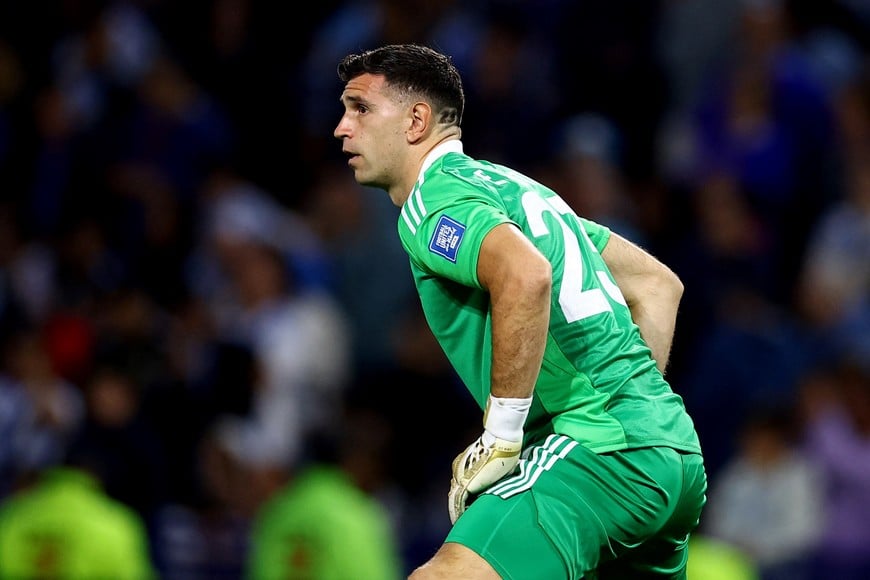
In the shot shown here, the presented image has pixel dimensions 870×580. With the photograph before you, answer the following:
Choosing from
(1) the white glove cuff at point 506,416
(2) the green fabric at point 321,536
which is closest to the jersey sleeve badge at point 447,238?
(1) the white glove cuff at point 506,416

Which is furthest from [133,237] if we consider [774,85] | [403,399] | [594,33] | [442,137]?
[442,137]

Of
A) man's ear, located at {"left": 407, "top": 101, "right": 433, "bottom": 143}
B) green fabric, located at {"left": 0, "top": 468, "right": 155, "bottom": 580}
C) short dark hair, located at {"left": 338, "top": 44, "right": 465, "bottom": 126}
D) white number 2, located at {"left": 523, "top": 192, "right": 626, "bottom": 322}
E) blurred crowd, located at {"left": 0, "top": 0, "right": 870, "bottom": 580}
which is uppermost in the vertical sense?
short dark hair, located at {"left": 338, "top": 44, "right": 465, "bottom": 126}

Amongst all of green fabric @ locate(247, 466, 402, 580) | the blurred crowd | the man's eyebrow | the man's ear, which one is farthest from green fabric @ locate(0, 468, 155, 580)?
the man's ear

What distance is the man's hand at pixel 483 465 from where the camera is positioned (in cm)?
459

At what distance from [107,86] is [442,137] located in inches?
310

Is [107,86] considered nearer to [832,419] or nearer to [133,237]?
[133,237]

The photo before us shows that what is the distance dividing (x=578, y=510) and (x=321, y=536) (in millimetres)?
4604

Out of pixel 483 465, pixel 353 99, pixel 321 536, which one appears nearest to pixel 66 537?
pixel 321 536

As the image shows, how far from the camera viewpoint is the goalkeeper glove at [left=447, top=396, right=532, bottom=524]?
4.56 meters

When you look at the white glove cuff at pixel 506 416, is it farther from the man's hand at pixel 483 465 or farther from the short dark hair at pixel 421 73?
the short dark hair at pixel 421 73

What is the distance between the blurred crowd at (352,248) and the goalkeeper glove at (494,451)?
4.51 meters

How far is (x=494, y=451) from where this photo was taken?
15.1 feet

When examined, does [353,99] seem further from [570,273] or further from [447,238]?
[570,273]

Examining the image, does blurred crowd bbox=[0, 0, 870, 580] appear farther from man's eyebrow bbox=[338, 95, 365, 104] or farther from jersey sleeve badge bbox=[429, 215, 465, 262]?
jersey sleeve badge bbox=[429, 215, 465, 262]
